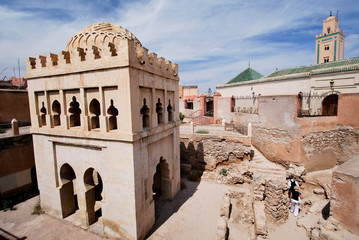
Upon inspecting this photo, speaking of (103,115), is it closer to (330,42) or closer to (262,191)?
(262,191)

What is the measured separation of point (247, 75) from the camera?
75.8 feet

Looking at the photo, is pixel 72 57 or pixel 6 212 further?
pixel 6 212

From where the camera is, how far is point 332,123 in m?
10.8

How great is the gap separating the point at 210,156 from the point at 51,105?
8.88 meters

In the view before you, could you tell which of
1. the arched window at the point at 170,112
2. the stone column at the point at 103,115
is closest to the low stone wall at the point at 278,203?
the arched window at the point at 170,112

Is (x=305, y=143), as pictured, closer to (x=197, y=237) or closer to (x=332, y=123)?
(x=332, y=123)

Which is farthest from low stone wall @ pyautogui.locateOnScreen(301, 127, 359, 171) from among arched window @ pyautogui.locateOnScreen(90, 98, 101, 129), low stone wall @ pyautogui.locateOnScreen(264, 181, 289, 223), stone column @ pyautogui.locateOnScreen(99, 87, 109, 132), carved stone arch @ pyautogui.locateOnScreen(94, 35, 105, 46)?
carved stone arch @ pyautogui.locateOnScreen(94, 35, 105, 46)

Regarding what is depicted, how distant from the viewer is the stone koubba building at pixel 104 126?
203 inches

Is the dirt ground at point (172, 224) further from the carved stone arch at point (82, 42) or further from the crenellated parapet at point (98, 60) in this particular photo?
the carved stone arch at point (82, 42)

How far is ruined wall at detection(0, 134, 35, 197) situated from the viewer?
7461mm

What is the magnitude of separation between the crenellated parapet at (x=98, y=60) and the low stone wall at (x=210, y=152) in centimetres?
618

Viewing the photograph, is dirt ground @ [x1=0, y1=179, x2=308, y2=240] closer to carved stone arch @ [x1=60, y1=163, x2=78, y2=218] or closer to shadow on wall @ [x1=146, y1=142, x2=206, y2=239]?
shadow on wall @ [x1=146, y1=142, x2=206, y2=239]

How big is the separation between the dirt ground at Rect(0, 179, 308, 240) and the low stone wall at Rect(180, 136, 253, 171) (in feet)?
11.3

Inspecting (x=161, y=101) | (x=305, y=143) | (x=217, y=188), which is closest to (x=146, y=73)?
(x=161, y=101)
